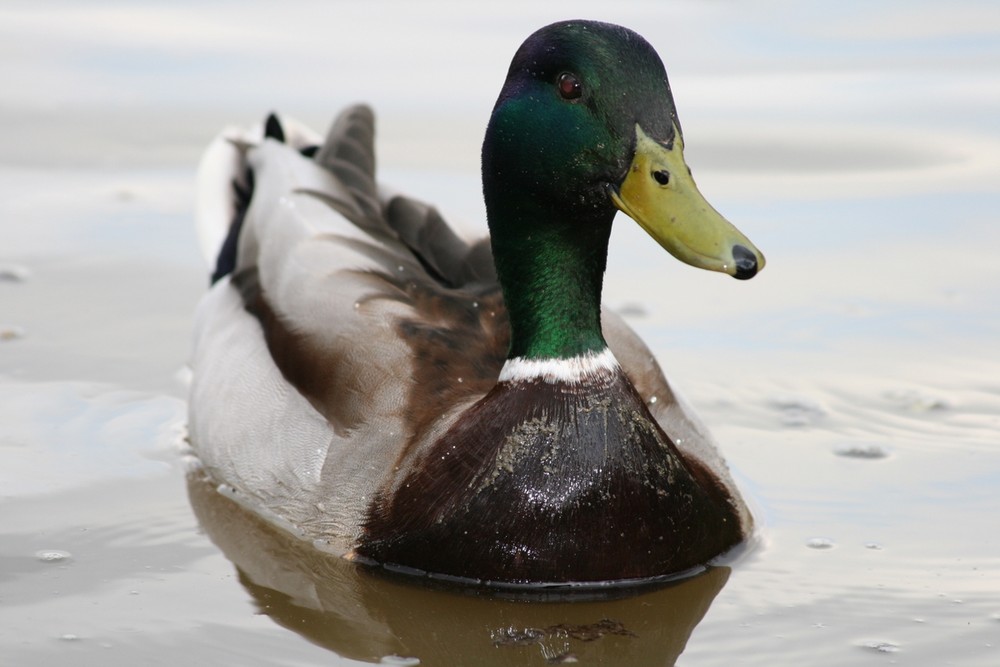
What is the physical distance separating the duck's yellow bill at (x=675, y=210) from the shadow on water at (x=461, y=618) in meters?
1.06

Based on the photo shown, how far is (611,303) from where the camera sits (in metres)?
8.28

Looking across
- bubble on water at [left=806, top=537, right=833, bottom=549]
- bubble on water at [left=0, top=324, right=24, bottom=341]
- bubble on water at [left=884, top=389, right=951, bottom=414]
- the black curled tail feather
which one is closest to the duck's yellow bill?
bubble on water at [left=806, top=537, right=833, bottom=549]

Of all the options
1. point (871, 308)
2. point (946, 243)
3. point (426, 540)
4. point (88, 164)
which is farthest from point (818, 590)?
point (88, 164)

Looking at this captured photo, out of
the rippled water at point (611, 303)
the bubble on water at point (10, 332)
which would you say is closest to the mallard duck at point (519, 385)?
the rippled water at point (611, 303)

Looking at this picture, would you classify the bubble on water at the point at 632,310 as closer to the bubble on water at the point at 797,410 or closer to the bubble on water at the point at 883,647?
the bubble on water at the point at 797,410

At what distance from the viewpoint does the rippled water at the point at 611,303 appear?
538 cm

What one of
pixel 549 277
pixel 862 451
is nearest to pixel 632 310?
pixel 862 451

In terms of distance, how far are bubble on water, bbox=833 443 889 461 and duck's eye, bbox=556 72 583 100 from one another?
6.77ft

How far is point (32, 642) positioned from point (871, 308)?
4397 mm

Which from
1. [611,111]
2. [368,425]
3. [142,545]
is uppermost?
[611,111]

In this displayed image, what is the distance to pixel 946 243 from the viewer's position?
8984 mm

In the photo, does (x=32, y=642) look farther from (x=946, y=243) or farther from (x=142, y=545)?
(x=946, y=243)

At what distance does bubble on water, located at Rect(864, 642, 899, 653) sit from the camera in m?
5.20

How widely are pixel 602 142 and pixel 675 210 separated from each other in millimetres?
292
